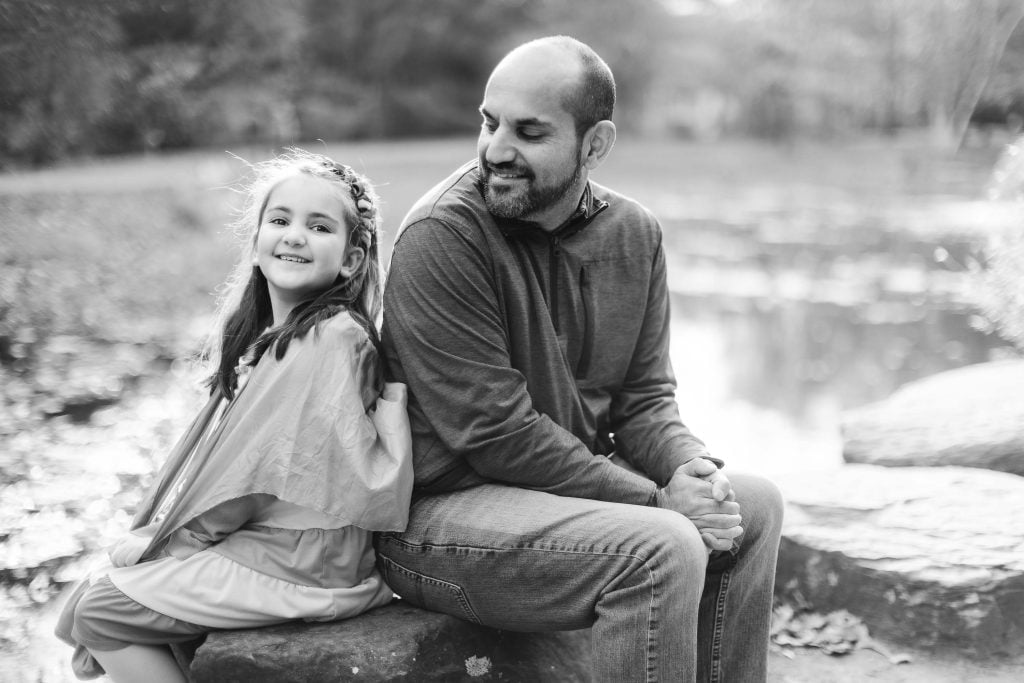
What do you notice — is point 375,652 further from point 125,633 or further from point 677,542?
point 677,542

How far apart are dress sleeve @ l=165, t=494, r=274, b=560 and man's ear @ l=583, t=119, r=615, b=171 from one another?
121cm

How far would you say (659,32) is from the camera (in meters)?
40.0

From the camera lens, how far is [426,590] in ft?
8.33

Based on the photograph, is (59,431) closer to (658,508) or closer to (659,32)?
(658,508)

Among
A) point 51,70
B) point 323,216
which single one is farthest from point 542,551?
point 51,70

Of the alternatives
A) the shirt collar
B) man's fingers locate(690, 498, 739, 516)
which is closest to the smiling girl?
the shirt collar

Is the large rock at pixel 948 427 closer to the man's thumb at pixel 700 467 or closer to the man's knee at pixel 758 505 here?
the man's knee at pixel 758 505

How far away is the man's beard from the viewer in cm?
263

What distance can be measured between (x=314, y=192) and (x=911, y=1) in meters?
29.0

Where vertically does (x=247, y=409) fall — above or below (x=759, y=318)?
above

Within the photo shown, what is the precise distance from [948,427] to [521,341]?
8.44 ft

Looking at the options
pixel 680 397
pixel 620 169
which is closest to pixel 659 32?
pixel 620 169

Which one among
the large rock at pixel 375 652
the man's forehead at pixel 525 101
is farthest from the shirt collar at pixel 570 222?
the large rock at pixel 375 652

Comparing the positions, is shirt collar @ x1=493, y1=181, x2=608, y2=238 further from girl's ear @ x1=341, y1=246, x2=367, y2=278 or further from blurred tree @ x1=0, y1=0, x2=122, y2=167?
blurred tree @ x1=0, y1=0, x2=122, y2=167
